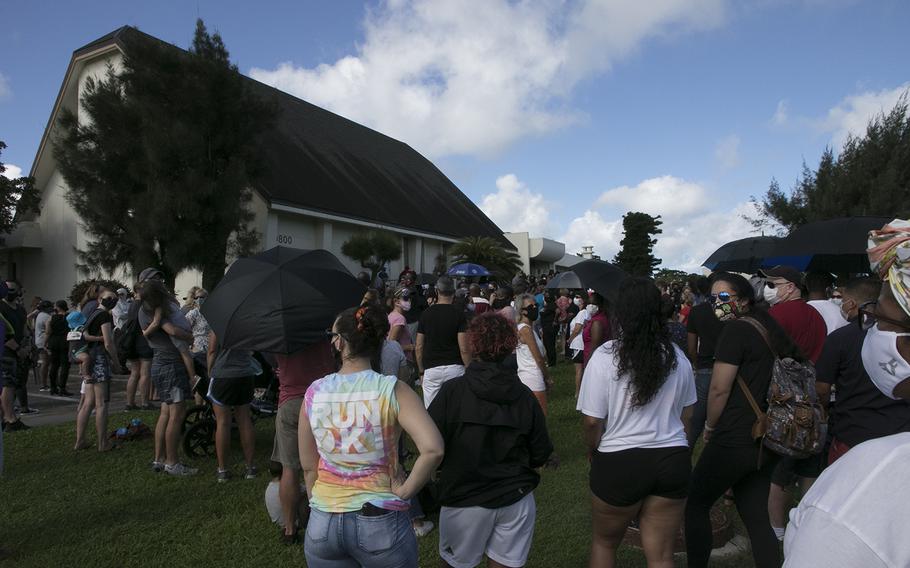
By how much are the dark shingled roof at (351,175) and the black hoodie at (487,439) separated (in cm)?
1862

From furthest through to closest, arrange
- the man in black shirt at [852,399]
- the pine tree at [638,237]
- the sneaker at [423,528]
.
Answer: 1. the pine tree at [638,237]
2. the sneaker at [423,528]
3. the man in black shirt at [852,399]

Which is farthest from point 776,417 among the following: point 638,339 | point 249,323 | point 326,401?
point 249,323

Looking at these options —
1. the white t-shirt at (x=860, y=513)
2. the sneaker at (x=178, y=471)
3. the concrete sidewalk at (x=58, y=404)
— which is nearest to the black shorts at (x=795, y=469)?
the white t-shirt at (x=860, y=513)

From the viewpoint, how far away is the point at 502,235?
41312mm

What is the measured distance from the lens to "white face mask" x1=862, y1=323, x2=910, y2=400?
1986mm

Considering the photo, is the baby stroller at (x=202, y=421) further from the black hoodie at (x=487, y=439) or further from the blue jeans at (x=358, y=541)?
the blue jeans at (x=358, y=541)

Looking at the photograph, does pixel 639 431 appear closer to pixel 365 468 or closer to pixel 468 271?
pixel 365 468

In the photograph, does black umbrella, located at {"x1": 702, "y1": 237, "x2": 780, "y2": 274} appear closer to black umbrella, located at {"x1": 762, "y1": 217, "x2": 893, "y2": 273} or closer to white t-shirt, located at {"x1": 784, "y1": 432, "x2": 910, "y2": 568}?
black umbrella, located at {"x1": 762, "y1": 217, "x2": 893, "y2": 273}

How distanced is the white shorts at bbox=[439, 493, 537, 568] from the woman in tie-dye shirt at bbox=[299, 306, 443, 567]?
0.45 metres

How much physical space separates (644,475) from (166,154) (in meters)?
17.7

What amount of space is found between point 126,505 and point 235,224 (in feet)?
46.7

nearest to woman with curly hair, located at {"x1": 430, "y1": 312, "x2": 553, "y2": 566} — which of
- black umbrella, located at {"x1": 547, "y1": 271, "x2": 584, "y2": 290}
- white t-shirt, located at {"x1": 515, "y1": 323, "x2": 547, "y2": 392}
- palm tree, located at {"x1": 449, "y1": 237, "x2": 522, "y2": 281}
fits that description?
white t-shirt, located at {"x1": 515, "y1": 323, "x2": 547, "y2": 392}

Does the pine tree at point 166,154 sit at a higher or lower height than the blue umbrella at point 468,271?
higher

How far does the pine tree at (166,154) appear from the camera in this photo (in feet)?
57.0
